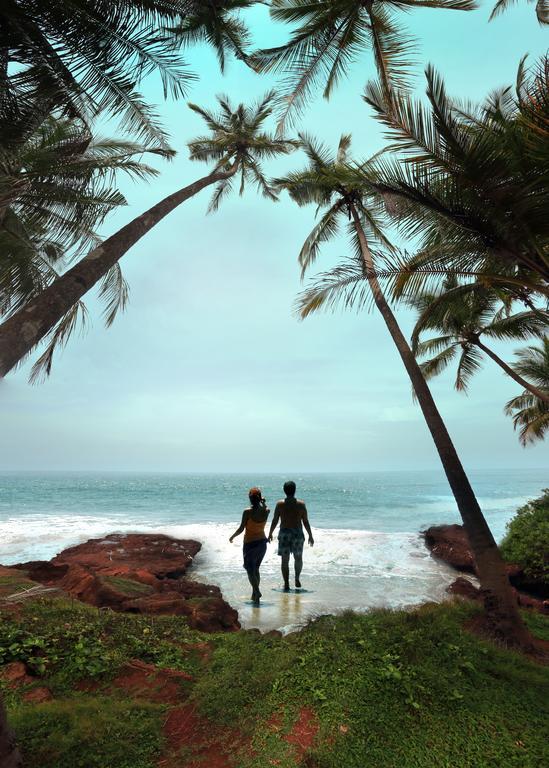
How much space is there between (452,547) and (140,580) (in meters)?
10.5

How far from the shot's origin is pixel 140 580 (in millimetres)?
8664

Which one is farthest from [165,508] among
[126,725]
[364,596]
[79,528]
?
[126,725]

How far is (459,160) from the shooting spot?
4773mm

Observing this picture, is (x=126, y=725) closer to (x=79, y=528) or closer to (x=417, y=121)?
(x=417, y=121)

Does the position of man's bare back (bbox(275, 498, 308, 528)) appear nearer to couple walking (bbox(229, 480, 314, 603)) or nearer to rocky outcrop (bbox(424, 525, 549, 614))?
couple walking (bbox(229, 480, 314, 603))

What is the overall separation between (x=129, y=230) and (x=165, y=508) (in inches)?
1315

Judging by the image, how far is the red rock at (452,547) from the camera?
473 inches

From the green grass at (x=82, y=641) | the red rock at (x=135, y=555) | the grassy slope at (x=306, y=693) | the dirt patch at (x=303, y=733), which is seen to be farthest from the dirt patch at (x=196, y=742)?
the red rock at (x=135, y=555)

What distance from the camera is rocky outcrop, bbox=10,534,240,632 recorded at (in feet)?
20.0

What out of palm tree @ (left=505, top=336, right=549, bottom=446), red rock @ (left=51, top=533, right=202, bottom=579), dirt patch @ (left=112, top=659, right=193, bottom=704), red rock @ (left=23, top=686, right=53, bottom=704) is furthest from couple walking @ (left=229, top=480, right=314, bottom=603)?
palm tree @ (left=505, top=336, right=549, bottom=446)

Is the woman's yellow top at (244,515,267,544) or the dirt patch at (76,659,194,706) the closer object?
the dirt patch at (76,659,194,706)

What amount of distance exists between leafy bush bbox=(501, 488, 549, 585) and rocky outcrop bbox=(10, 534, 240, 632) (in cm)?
791

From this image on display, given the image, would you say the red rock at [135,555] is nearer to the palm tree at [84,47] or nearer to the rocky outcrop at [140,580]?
the rocky outcrop at [140,580]

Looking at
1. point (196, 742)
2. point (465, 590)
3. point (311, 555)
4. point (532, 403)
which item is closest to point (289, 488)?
point (465, 590)
